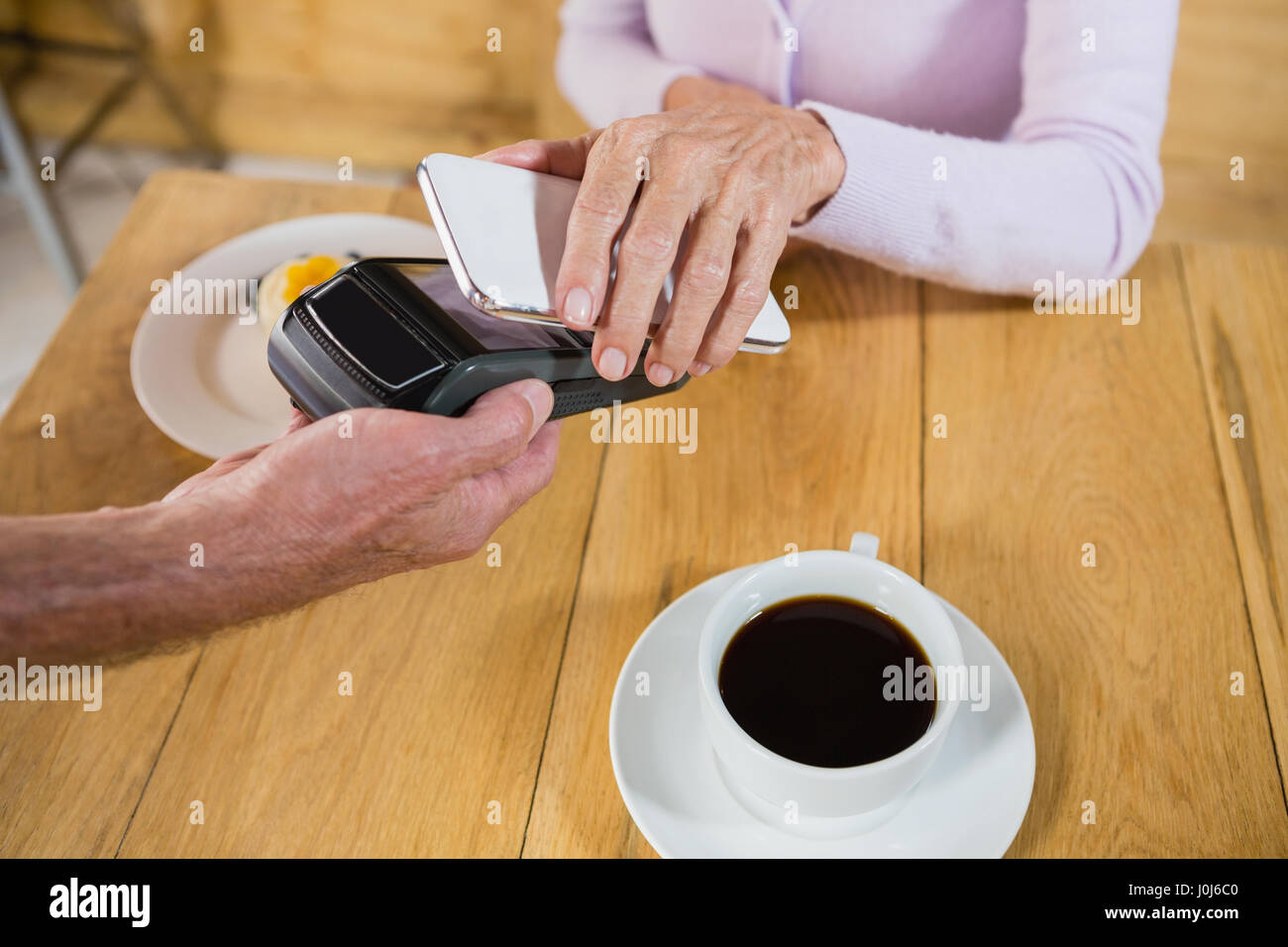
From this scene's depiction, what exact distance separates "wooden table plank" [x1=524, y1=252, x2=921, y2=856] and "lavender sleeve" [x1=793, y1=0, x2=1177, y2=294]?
0.29ft

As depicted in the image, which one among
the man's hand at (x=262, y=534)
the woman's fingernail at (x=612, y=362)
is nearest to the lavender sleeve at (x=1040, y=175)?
the woman's fingernail at (x=612, y=362)

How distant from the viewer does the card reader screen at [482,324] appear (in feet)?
1.99

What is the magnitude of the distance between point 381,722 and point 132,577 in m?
0.18

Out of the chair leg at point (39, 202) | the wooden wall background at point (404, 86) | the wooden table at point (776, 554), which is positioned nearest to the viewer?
the wooden table at point (776, 554)

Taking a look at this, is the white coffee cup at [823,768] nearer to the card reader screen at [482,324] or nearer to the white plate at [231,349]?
the card reader screen at [482,324]

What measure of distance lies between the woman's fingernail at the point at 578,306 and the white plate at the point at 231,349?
1.02ft

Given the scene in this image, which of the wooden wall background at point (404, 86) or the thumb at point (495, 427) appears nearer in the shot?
the thumb at point (495, 427)

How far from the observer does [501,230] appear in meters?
0.59

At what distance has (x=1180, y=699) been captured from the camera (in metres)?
0.64

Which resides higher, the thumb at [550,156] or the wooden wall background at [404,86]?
the thumb at [550,156]

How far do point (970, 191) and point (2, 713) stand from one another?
32.1 inches

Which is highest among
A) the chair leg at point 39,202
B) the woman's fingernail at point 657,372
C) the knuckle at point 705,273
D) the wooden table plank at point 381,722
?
the knuckle at point 705,273

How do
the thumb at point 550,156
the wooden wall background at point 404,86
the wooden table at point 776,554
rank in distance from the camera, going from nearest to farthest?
the wooden table at point 776,554
the thumb at point 550,156
the wooden wall background at point 404,86
